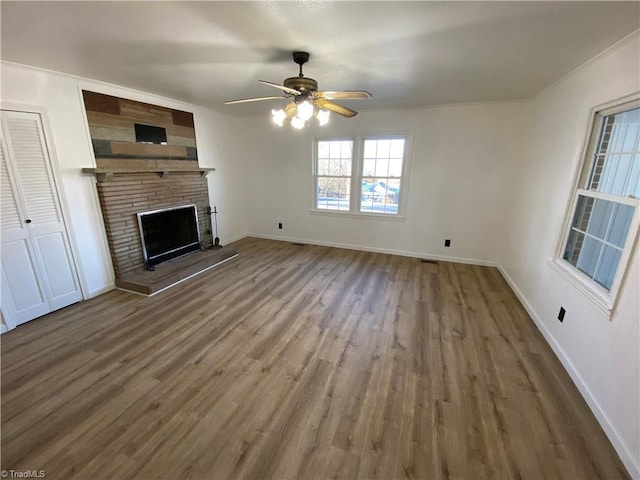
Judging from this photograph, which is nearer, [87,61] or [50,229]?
[87,61]

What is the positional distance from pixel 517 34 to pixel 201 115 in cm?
431

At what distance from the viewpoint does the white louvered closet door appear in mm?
2590

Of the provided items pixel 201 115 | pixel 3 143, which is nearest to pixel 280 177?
pixel 201 115

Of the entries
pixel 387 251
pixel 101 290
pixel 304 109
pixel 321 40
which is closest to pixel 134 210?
pixel 101 290

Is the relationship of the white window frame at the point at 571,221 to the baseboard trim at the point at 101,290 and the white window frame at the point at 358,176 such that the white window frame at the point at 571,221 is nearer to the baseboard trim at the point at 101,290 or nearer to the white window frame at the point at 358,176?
the white window frame at the point at 358,176

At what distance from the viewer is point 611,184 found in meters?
2.13

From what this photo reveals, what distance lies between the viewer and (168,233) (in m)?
4.08

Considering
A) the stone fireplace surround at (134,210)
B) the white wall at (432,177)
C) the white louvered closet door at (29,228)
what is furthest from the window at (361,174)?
the white louvered closet door at (29,228)

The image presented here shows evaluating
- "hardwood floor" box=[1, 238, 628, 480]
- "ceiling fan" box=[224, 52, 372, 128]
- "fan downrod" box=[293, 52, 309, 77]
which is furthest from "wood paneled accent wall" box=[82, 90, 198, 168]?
"fan downrod" box=[293, 52, 309, 77]

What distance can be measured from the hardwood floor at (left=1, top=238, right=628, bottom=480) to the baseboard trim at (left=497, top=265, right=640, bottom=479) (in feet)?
0.15

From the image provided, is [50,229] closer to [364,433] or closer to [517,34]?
[364,433]

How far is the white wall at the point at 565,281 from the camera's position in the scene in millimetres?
1629

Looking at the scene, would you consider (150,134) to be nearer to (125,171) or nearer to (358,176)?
(125,171)

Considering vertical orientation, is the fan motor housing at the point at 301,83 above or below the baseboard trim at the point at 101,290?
above
